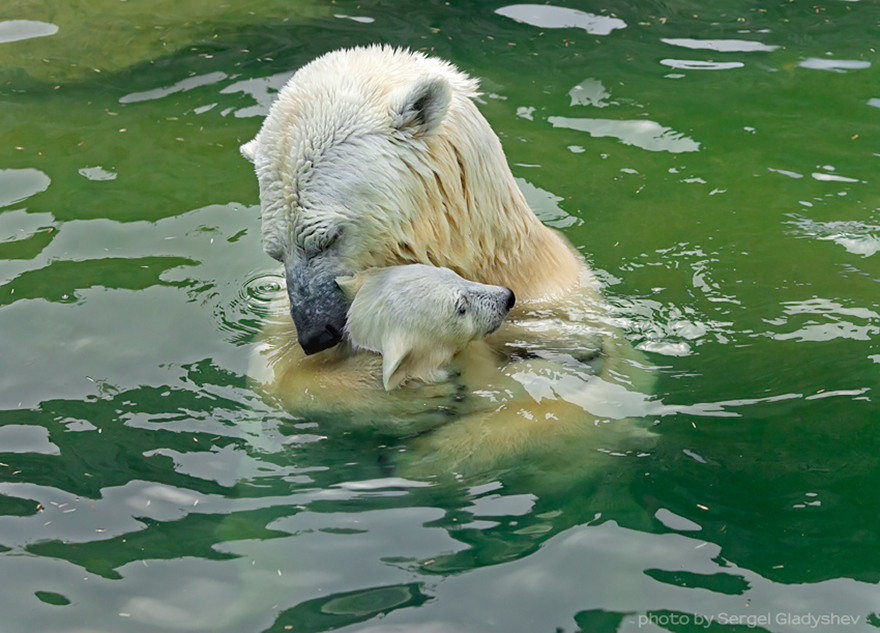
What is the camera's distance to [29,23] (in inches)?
280

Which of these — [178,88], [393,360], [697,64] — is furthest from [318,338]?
[697,64]

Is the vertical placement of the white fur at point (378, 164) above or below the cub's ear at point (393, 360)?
above

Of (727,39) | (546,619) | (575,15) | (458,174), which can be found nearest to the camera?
(546,619)

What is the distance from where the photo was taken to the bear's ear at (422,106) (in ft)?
9.71

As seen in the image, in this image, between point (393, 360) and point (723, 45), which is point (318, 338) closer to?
point (393, 360)

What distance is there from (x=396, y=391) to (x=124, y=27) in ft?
16.8

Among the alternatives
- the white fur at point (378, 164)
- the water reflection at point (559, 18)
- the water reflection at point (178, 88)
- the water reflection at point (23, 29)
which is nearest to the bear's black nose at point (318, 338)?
the white fur at point (378, 164)

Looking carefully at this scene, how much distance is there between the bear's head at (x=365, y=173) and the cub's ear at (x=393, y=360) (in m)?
0.28

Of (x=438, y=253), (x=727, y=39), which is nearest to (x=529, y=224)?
(x=438, y=253)

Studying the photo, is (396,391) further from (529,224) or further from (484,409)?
(529,224)

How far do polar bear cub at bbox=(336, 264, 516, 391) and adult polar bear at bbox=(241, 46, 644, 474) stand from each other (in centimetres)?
9

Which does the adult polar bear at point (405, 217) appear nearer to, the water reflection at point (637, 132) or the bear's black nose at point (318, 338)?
the bear's black nose at point (318, 338)

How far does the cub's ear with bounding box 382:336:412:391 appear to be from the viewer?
10.1 feet

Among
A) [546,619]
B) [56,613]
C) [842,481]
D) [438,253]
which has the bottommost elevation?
[56,613]
